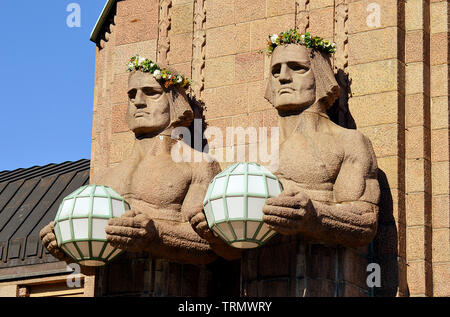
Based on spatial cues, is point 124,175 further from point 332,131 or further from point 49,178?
point 49,178

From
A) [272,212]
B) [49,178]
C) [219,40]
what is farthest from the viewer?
[49,178]

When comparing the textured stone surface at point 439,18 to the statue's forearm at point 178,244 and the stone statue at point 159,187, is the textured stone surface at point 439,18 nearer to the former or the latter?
the stone statue at point 159,187

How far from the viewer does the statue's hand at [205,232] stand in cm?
1909

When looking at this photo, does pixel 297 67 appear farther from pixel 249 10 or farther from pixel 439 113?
pixel 249 10

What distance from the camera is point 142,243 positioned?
19.2 metres

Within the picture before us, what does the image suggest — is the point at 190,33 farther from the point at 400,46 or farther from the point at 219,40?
the point at 400,46

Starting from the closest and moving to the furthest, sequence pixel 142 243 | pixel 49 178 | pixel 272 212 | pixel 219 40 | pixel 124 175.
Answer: pixel 272 212 → pixel 142 243 → pixel 124 175 → pixel 219 40 → pixel 49 178

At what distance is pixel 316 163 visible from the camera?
63.5 feet

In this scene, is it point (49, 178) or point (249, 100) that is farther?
point (49, 178)

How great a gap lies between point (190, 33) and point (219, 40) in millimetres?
578

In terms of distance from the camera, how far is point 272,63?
20.2 metres
